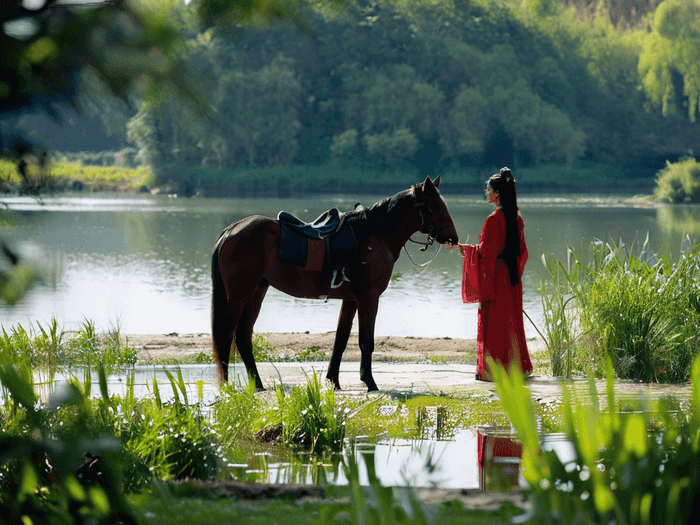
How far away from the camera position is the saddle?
723 centimetres

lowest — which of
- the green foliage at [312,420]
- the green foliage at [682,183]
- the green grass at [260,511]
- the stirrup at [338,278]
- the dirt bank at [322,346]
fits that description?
the dirt bank at [322,346]

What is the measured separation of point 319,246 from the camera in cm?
727

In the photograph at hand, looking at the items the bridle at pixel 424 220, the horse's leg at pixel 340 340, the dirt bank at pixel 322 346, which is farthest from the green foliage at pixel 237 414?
the dirt bank at pixel 322 346

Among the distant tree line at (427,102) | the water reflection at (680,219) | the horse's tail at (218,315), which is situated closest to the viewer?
the horse's tail at (218,315)

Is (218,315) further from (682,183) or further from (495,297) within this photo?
(682,183)

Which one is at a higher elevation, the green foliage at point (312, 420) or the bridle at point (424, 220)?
the bridle at point (424, 220)

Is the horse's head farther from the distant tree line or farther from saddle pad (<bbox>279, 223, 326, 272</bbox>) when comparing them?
the distant tree line

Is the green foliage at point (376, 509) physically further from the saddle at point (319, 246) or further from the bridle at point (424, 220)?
the bridle at point (424, 220)

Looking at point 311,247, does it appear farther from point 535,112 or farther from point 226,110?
point 535,112

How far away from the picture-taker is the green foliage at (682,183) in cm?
4809

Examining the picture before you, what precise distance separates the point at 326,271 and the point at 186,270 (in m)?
16.1

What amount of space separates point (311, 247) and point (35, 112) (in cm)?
508

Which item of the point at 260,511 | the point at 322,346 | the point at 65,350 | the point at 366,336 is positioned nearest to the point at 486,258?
the point at 366,336

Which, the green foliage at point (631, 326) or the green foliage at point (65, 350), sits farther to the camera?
the green foliage at point (65, 350)
